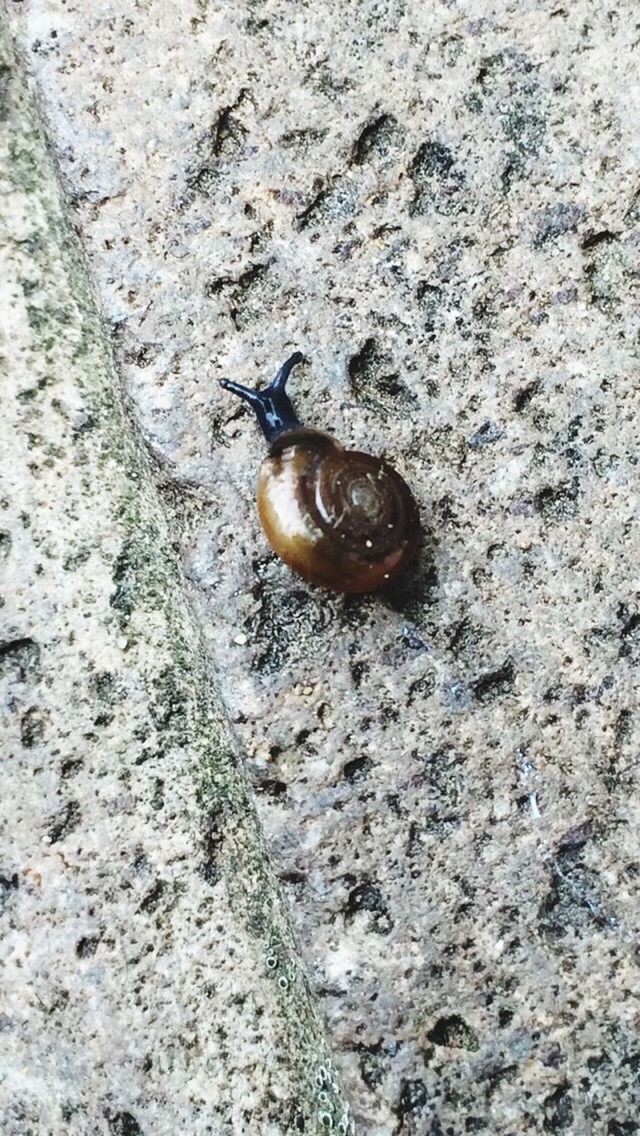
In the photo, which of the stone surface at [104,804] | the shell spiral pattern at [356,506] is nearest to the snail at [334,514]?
the shell spiral pattern at [356,506]

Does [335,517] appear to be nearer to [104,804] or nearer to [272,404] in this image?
[272,404]

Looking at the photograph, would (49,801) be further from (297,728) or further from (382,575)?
(382,575)

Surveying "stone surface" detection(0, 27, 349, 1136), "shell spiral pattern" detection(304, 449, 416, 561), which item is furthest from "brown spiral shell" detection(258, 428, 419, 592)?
"stone surface" detection(0, 27, 349, 1136)

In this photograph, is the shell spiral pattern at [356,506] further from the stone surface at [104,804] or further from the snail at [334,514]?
Answer: the stone surface at [104,804]

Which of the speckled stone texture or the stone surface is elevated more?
the speckled stone texture

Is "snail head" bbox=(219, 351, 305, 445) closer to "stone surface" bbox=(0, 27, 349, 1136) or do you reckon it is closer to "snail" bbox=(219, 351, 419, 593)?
"snail" bbox=(219, 351, 419, 593)

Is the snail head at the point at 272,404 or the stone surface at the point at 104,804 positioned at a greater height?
the snail head at the point at 272,404
